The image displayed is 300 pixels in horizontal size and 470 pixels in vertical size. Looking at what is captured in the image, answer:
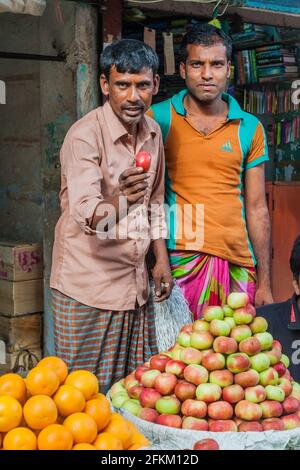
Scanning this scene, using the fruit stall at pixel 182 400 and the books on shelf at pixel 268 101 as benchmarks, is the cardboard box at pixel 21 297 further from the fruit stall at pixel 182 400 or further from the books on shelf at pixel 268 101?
the books on shelf at pixel 268 101

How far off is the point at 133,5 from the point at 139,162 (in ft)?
5.99

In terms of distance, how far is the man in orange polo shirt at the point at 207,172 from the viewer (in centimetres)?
328

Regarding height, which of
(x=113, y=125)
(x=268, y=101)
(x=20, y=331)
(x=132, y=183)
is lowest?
(x=20, y=331)

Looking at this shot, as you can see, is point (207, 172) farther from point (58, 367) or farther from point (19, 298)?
point (19, 298)

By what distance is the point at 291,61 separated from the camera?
5602 mm

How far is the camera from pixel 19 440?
182 centimetres

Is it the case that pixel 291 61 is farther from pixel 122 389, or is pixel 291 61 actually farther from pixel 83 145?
pixel 122 389

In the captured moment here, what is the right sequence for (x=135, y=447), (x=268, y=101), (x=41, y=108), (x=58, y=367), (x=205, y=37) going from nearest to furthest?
1. (x=135, y=447)
2. (x=58, y=367)
3. (x=205, y=37)
4. (x=41, y=108)
5. (x=268, y=101)

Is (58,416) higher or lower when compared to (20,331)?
higher

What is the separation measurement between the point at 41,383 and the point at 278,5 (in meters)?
3.42

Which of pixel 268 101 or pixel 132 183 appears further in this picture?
Result: pixel 268 101

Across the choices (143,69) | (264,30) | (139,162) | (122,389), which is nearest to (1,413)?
(122,389)

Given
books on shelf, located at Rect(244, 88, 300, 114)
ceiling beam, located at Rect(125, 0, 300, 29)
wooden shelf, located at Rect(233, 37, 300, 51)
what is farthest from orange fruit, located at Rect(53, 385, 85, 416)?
books on shelf, located at Rect(244, 88, 300, 114)

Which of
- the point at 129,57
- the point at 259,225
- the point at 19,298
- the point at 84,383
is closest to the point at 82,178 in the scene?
the point at 129,57
